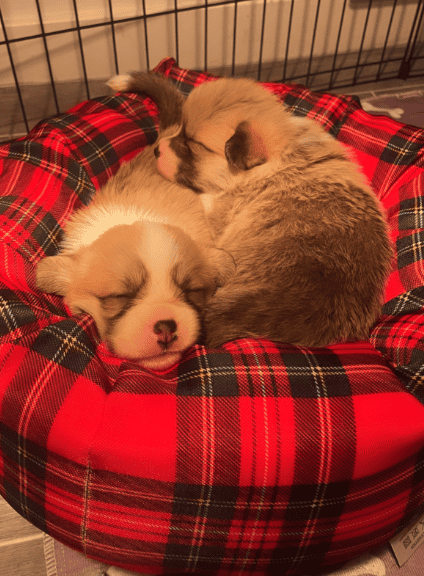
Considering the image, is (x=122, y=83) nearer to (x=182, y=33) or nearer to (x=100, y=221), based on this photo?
(x=100, y=221)

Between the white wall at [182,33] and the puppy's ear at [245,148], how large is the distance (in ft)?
6.46

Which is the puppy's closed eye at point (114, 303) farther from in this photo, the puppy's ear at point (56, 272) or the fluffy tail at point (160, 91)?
the fluffy tail at point (160, 91)

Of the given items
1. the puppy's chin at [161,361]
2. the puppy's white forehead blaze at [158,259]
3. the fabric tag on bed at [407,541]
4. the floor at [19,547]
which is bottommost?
the floor at [19,547]

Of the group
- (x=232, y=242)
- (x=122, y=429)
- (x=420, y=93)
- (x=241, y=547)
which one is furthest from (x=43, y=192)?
(x=420, y=93)

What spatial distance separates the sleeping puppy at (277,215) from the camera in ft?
4.75

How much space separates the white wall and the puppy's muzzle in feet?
8.64

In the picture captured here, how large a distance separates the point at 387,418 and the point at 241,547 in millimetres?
501

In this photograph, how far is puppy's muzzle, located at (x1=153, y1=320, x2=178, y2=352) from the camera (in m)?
1.30

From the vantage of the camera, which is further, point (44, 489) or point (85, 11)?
point (85, 11)

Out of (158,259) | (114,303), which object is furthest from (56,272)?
(158,259)

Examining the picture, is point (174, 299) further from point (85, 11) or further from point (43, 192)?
point (85, 11)

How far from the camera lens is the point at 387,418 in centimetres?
126

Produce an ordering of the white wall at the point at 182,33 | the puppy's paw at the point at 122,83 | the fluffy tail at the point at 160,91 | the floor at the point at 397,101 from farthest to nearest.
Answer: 1. the floor at the point at 397,101
2. the white wall at the point at 182,33
3. the puppy's paw at the point at 122,83
4. the fluffy tail at the point at 160,91

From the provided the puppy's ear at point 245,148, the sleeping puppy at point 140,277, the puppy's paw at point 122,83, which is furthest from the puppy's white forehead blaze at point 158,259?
the puppy's paw at point 122,83
